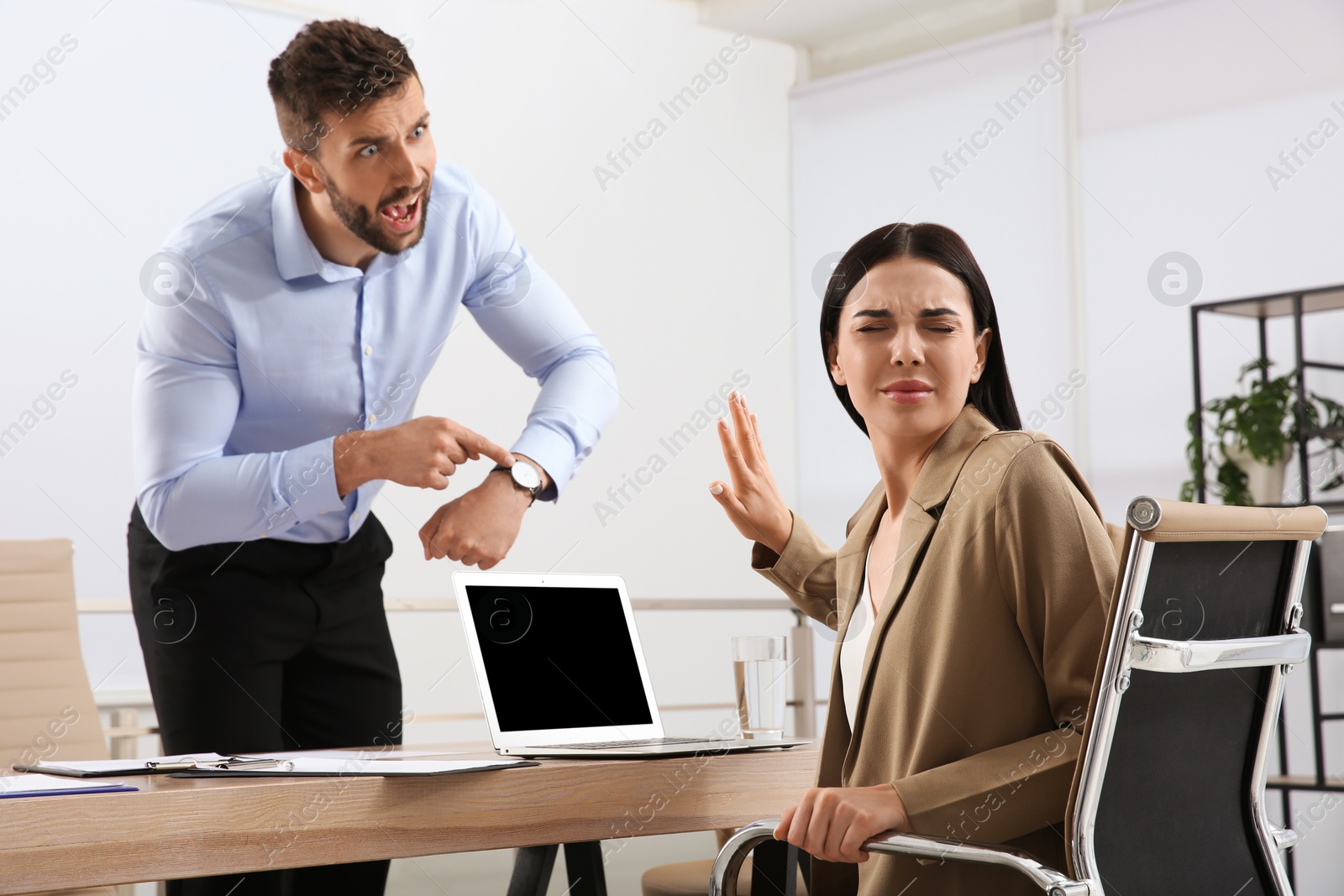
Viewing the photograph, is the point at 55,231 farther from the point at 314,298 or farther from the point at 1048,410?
the point at 1048,410

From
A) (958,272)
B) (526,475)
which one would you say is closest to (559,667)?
(526,475)

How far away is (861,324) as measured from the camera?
4.46 feet

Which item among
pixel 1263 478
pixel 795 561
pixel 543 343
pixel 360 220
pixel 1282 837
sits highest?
pixel 360 220

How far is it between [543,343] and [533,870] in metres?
1.10

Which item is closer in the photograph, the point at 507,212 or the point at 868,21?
the point at 507,212

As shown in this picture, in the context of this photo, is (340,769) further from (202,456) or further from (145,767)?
(202,456)

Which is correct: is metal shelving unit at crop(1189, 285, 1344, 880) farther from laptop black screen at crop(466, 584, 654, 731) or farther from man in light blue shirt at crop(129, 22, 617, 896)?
laptop black screen at crop(466, 584, 654, 731)

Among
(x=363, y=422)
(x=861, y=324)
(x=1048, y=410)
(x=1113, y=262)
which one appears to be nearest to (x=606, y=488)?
(x=1048, y=410)

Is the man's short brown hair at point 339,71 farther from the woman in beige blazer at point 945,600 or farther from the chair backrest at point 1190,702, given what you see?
the chair backrest at point 1190,702

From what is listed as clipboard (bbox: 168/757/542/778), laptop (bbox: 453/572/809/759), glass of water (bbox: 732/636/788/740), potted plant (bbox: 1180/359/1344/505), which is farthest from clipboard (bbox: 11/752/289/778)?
potted plant (bbox: 1180/359/1344/505)

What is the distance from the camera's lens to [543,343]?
2.64 meters

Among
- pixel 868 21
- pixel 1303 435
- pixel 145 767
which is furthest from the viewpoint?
pixel 868 21

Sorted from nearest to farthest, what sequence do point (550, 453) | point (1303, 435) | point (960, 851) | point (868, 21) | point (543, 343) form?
point (960, 851), point (550, 453), point (543, 343), point (1303, 435), point (868, 21)

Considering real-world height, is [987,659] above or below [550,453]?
below
